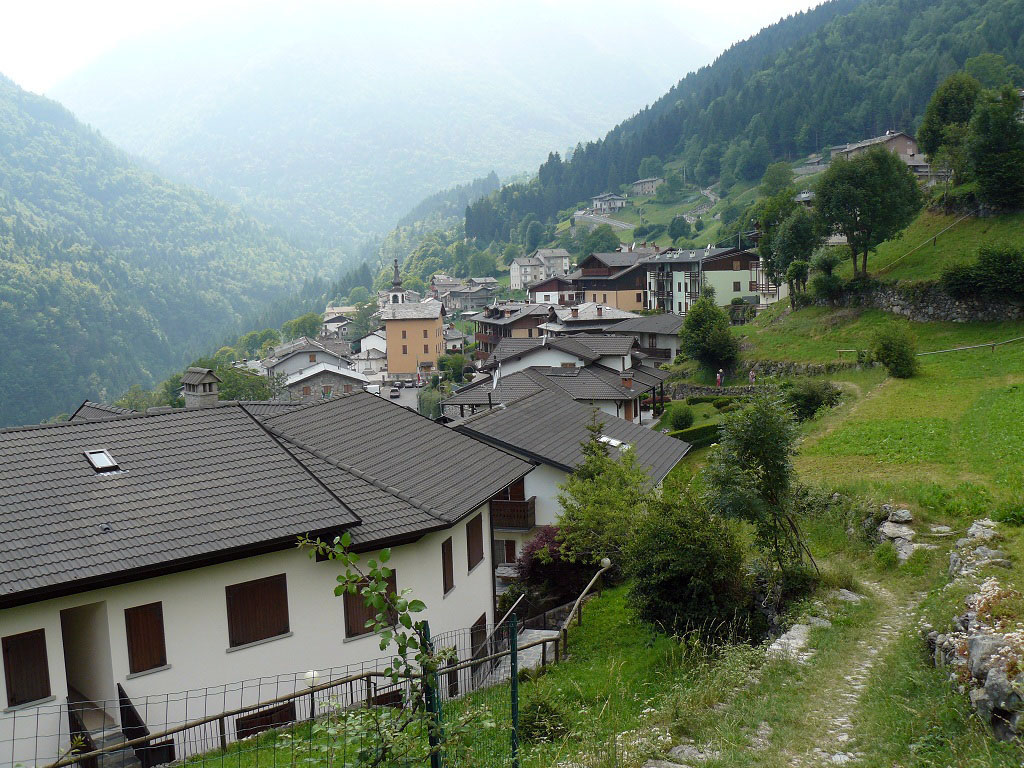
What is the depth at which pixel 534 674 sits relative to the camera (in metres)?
14.9

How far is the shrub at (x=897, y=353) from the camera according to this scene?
119 feet

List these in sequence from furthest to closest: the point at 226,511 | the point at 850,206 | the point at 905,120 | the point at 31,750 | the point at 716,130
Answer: the point at 716,130 < the point at 905,120 < the point at 850,206 < the point at 226,511 < the point at 31,750

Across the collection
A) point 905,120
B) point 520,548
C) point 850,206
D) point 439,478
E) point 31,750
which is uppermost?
point 905,120

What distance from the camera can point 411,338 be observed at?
10419 centimetres

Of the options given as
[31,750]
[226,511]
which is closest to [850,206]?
[226,511]

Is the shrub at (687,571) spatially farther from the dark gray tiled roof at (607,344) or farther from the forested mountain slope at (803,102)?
the forested mountain slope at (803,102)

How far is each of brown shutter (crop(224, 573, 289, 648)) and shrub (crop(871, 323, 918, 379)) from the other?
3105 centimetres

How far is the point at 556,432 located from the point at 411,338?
7744 centimetres

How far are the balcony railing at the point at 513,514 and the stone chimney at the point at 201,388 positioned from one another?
387 inches

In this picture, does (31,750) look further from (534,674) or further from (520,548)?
(520,548)

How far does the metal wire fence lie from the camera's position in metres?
5.41

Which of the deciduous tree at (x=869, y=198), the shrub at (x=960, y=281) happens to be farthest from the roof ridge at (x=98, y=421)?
the deciduous tree at (x=869, y=198)

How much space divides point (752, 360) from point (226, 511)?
43223 millimetres

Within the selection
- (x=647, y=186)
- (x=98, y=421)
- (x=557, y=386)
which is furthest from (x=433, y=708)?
(x=647, y=186)
